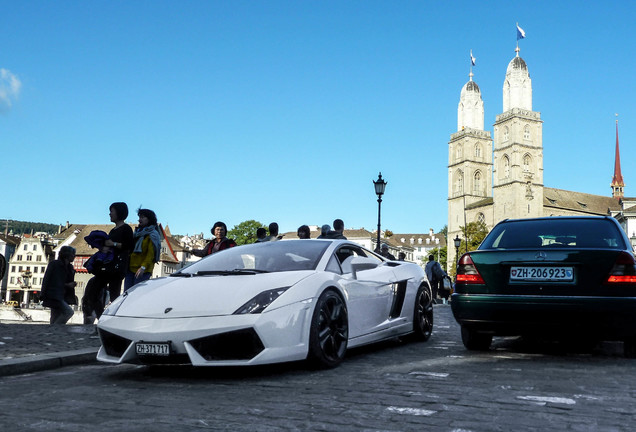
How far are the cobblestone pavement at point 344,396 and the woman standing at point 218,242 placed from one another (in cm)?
345

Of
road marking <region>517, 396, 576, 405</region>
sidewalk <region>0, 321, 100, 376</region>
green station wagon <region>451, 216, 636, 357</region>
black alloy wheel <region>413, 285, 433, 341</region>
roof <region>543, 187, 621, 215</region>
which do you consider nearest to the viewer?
road marking <region>517, 396, 576, 405</region>

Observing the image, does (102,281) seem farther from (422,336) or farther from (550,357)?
(550,357)

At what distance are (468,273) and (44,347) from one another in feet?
15.5

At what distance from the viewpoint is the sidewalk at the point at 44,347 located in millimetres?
5668

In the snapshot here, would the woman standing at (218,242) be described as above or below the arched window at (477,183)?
below

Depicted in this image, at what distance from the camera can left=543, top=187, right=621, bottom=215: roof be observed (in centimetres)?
11138

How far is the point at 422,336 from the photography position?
312 inches

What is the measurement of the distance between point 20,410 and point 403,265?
16.0 feet

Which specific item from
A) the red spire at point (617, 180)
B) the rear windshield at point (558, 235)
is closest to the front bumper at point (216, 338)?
the rear windshield at point (558, 235)

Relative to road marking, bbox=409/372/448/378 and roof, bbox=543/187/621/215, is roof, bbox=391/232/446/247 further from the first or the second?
road marking, bbox=409/372/448/378

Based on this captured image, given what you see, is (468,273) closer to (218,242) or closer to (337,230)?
(218,242)

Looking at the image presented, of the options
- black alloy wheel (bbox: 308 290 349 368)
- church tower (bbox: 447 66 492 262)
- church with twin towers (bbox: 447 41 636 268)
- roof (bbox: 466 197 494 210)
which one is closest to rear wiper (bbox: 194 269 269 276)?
black alloy wheel (bbox: 308 290 349 368)

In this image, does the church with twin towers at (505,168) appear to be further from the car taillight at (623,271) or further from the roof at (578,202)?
the car taillight at (623,271)

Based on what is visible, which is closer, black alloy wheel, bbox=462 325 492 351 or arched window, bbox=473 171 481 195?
black alloy wheel, bbox=462 325 492 351
